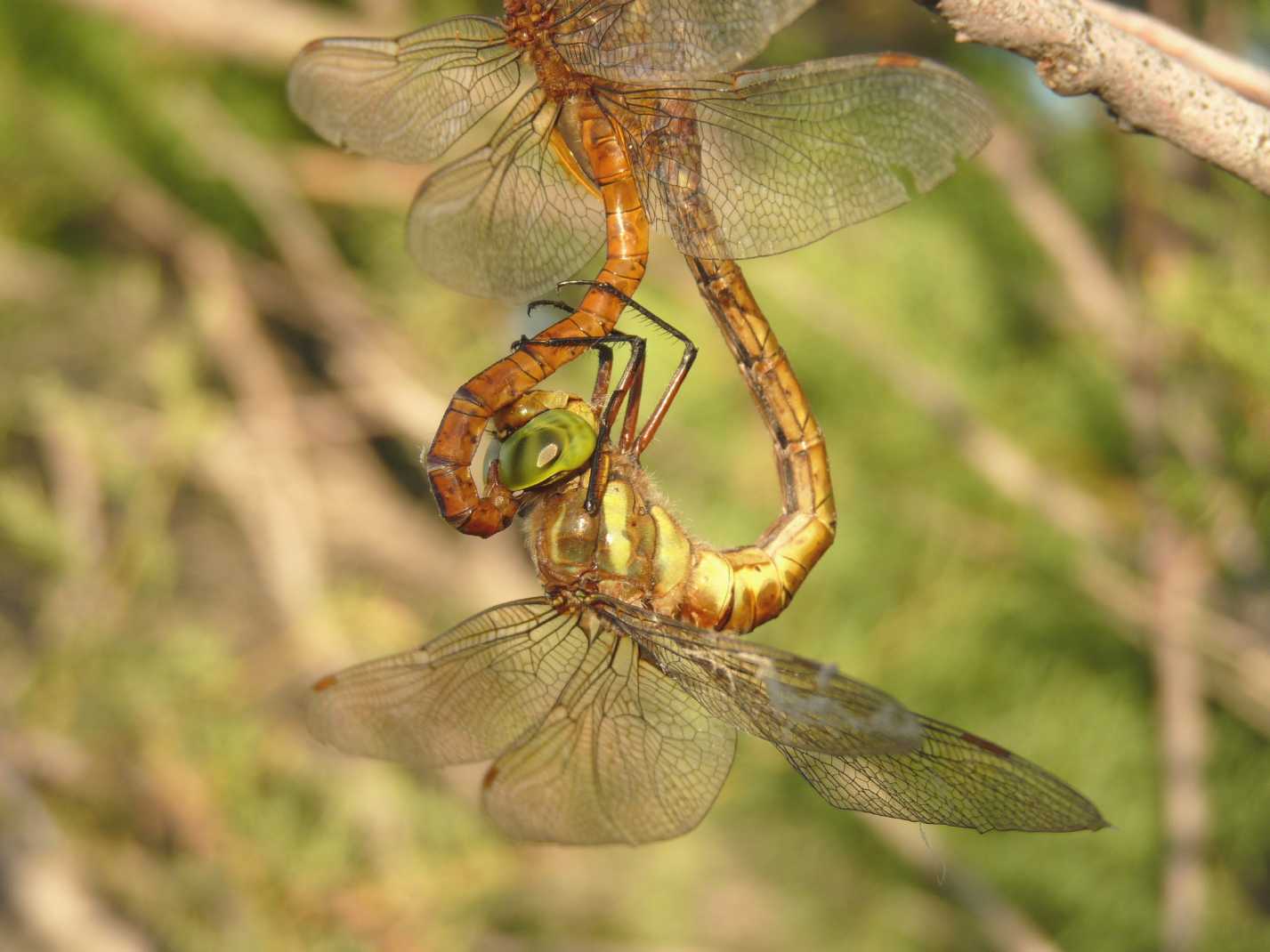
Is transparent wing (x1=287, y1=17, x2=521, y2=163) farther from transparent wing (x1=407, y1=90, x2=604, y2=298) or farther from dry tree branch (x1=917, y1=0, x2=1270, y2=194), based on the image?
dry tree branch (x1=917, y1=0, x2=1270, y2=194)

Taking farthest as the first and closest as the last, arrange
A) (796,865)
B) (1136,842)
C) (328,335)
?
(328,335), (796,865), (1136,842)

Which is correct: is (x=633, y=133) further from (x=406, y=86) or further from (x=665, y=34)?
(x=406, y=86)

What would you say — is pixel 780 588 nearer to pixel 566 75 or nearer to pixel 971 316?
pixel 566 75

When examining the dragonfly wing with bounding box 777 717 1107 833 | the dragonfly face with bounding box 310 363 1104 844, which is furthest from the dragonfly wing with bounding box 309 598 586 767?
the dragonfly wing with bounding box 777 717 1107 833

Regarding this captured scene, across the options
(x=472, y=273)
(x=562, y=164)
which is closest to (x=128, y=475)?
(x=472, y=273)

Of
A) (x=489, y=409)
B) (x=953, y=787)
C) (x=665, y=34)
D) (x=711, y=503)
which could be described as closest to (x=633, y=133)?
(x=665, y=34)

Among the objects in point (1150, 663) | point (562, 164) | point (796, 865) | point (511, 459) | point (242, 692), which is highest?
point (562, 164)
